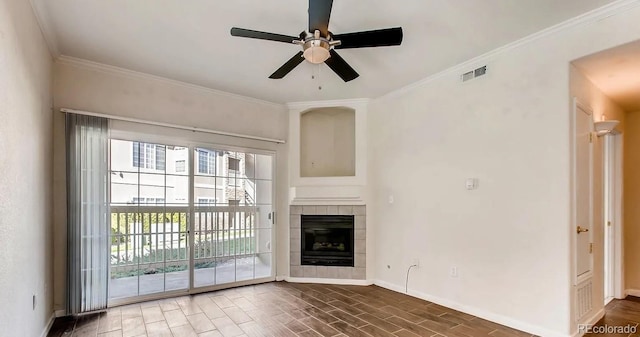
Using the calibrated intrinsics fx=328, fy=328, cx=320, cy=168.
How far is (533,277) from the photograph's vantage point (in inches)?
118

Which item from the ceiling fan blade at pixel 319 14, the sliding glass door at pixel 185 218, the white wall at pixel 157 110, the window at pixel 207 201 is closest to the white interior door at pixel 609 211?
the ceiling fan blade at pixel 319 14

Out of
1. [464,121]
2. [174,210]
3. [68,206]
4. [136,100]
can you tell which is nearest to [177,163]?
[174,210]

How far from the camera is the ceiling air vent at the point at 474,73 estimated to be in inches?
136

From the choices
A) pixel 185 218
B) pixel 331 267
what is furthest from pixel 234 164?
pixel 331 267

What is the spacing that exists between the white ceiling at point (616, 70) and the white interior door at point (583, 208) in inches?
14.0

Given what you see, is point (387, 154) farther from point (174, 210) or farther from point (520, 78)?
point (174, 210)

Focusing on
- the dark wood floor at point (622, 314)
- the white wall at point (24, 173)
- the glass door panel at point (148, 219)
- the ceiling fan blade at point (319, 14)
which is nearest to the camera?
the white wall at point (24, 173)

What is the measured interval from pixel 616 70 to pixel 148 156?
5056mm

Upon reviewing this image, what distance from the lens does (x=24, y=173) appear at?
7.84 ft

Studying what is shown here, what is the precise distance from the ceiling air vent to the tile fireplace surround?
2.23 metres

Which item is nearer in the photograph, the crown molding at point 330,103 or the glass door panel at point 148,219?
the glass door panel at point 148,219

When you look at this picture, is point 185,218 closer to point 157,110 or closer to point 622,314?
point 157,110

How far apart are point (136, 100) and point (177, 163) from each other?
90 cm

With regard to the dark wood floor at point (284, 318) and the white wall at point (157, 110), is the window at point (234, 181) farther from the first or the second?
the dark wood floor at point (284, 318)
